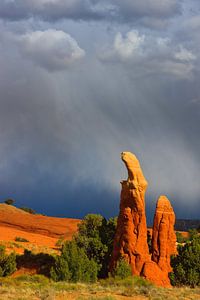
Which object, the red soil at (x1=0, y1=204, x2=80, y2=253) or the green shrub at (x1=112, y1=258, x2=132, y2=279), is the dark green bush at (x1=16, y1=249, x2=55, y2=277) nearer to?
the green shrub at (x1=112, y1=258, x2=132, y2=279)

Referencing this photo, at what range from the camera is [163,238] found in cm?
3444

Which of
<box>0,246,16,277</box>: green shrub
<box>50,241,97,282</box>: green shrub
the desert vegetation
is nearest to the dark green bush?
the desert vegetation

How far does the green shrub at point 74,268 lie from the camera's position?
33.1 metres

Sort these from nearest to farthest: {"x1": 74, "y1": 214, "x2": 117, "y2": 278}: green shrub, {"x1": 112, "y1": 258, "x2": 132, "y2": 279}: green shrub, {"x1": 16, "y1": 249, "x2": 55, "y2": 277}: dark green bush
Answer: {"x1": 112, "y1": 258, "x2": 132, "y2": 279}: green shrub
{"x1": 74, "y1": 214, "x2": 117, "y2": 278}: green shrub
{"x1": 16, "y1": 249, "x2": 55, "y2": 277}: dark green bush

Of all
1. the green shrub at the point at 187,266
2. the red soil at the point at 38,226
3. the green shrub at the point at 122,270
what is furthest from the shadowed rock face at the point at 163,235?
the red soil at the point at 38,226

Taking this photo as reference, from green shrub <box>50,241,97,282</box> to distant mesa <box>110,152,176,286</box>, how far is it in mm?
1628

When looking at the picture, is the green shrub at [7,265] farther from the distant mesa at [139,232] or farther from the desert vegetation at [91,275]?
the distant mesa at [139,232]

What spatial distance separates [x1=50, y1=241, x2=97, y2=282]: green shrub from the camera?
33062 mm

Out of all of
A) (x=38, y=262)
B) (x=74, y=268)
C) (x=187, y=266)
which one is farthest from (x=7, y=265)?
(x=187, y=266)

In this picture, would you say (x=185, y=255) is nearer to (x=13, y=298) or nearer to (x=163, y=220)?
(x=163, y=220)

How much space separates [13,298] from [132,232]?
14544 mm

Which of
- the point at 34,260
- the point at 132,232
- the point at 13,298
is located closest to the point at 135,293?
the point at 13,298

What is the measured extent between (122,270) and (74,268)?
3.74 meters

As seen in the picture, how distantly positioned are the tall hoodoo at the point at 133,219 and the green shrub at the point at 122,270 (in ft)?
2.68
